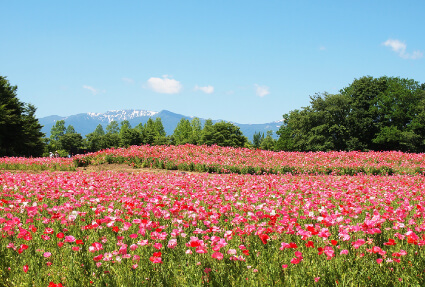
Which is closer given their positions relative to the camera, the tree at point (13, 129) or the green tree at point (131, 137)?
the tree at point (13, 129)

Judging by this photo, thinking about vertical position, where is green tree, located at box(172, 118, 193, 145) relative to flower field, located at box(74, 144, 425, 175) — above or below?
above

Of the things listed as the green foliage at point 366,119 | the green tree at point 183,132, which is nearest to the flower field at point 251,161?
the green foliage at point 366,119

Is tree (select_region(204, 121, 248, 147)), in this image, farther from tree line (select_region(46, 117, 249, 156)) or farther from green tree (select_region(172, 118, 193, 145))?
green tree (select_region(172, 118, 193, 145))

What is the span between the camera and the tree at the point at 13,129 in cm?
3289

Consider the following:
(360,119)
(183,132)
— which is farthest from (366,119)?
(183,132)

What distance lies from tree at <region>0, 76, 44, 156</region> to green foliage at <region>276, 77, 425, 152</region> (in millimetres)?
34485

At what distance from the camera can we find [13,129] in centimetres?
3462

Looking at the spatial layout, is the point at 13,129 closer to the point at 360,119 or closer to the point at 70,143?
the point at 360,119

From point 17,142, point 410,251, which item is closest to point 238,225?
point 410,251

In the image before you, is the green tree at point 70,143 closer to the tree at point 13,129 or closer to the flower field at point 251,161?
the tree at point 13,129

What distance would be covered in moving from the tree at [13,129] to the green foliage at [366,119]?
34485 millimetres

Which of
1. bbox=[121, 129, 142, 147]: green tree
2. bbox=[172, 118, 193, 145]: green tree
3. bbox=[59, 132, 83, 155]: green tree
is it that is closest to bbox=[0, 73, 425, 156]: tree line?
bbox=[121, 129, 142, 147]: green tree

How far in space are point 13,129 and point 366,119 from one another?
43.5 m

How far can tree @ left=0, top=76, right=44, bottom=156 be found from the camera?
32.9 meters
